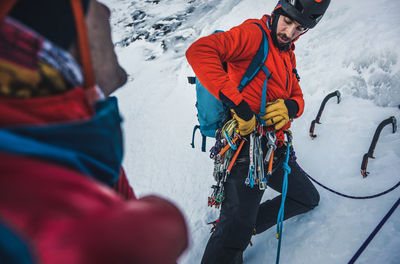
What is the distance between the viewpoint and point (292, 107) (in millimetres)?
1570

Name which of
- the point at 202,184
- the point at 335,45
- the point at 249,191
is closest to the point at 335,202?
the point at 249,191

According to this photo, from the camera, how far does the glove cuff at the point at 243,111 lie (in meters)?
1.33

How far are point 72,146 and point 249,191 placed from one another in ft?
3.95

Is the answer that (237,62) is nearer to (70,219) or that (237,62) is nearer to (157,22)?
(70,219)

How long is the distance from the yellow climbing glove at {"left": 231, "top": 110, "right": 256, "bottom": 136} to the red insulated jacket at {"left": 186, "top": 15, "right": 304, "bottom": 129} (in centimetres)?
14

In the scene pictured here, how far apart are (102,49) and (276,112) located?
1197 mm

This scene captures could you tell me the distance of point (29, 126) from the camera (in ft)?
1.28

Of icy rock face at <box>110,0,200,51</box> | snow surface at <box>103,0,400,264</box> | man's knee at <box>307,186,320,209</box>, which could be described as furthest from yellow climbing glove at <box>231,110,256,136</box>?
icy rock face at <box>110,0,200,51</box>

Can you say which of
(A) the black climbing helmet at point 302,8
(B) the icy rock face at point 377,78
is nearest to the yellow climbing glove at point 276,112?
(A) the black climbing helmet at point 302,8

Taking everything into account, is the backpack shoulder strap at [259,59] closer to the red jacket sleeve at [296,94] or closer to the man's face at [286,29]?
the man's face at [286,29]

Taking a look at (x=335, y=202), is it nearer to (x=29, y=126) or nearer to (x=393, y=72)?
(x=393, y=72)

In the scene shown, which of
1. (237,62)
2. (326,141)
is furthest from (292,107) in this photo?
(326,141)

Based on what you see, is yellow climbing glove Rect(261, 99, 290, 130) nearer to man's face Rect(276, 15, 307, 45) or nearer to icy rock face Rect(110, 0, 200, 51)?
man's face Rect(276, 15, 307, 45)

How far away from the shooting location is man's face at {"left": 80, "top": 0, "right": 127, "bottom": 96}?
0.57 m
